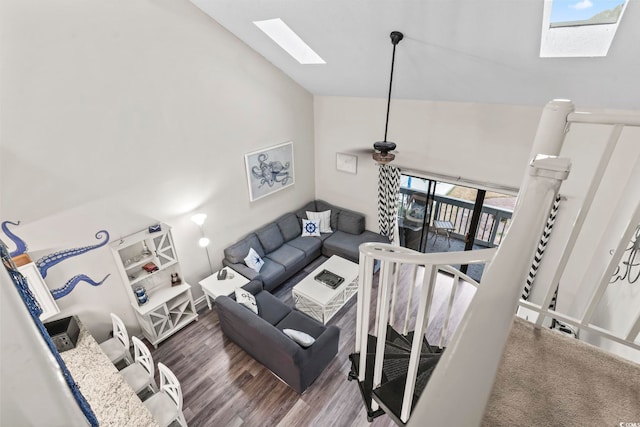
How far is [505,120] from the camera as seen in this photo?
4.12 meters

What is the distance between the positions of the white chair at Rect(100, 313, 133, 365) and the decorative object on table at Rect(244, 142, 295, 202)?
8.13 ft

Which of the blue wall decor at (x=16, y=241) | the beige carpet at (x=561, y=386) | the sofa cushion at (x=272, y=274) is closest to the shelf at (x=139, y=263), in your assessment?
the blue wall decor at (x=16, y=241)

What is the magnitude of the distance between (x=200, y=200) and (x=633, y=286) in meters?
4.54

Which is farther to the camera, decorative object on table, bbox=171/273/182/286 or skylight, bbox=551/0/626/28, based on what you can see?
decorative object on table, bbox=171/273/182/286

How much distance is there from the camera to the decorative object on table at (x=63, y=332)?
319 centimetres

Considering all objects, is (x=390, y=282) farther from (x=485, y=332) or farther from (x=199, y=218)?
(x=199, y=218)

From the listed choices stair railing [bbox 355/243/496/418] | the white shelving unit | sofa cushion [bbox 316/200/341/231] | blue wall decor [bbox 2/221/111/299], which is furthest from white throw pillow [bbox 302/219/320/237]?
stair railing [bbox 355/243/496/418]

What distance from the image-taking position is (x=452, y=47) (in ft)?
9.83

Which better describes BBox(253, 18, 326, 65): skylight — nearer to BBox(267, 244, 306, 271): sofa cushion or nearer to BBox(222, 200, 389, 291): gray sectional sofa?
BBox(222, 200, 389, 291): gray sectional sofa

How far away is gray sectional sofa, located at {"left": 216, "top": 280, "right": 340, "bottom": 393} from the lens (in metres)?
3.41

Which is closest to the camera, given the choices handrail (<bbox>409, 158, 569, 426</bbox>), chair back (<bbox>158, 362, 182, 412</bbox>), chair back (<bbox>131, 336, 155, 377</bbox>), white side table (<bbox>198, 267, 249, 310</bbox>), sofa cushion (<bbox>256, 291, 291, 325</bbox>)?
handrail (<bbox>409, 158, 569, 426</bbox>)

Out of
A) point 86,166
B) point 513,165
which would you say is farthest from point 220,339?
point 513,165

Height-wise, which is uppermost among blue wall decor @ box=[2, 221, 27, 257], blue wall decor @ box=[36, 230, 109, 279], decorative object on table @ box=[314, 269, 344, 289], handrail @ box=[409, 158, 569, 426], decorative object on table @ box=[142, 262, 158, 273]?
handrail @ box=[409, 158, 569, 426]

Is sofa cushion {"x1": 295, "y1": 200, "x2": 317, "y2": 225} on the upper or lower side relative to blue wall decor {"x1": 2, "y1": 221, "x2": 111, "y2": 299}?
lower
